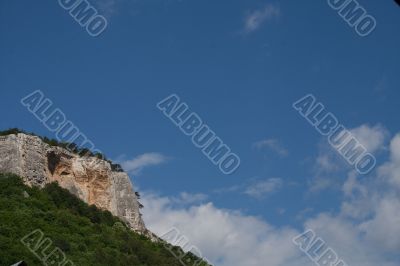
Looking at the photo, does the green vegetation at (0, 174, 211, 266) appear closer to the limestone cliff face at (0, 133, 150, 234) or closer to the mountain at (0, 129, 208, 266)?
the mountain at (0, 129, 208, 266)

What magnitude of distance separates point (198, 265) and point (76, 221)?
9.04 m

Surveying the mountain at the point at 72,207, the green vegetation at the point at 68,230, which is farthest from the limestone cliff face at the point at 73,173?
the green vegetation at the point at 68,230

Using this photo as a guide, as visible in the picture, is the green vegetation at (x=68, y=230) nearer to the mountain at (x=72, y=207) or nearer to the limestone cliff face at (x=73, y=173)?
the mountain at (x=72, y=207)

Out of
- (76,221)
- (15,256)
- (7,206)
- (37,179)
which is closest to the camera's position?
(15,256)

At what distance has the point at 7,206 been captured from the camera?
37.9 meters

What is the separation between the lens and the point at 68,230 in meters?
38.7

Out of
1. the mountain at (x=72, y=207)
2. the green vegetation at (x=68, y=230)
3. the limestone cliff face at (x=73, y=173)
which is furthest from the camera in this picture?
the limestone cliff face at (x=73, y=173)

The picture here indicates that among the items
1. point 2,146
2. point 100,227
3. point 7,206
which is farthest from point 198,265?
point 2,146

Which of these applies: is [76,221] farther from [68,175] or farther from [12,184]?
[68,175]

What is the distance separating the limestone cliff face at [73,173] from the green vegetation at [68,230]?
1373mm

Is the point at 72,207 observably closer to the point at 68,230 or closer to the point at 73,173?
the point at 73,173

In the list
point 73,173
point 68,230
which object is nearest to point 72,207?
point 73,173

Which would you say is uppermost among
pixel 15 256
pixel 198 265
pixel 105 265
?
pixel 198 265

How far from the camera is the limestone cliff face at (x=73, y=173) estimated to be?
45344 millimetres
